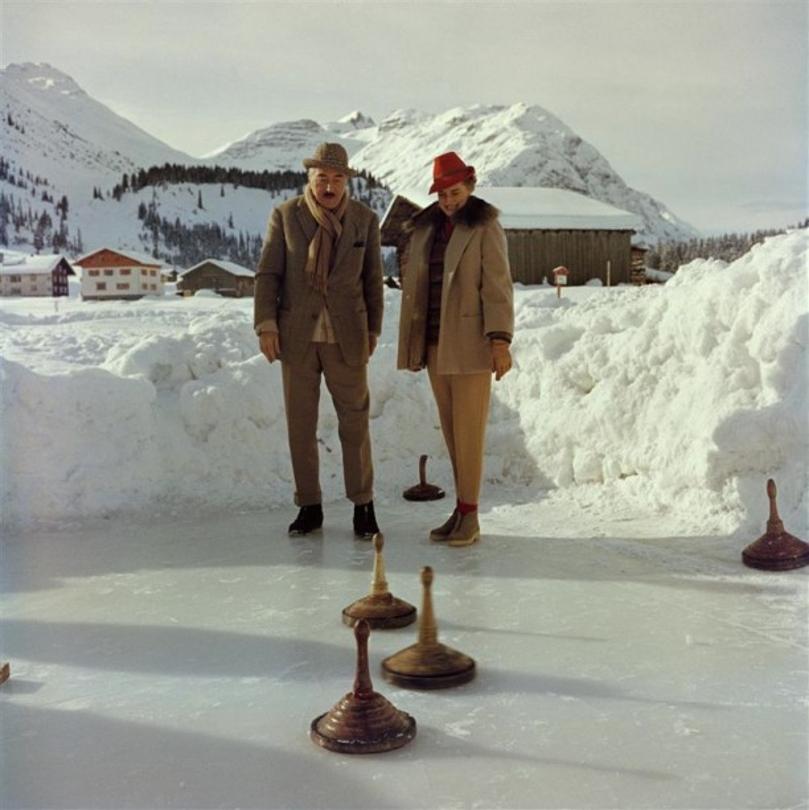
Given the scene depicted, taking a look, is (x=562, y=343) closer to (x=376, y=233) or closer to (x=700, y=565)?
(x=376, y=233)

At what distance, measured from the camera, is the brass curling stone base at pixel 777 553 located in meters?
4.07

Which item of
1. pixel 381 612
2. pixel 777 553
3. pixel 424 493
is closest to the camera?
pixel 381 612

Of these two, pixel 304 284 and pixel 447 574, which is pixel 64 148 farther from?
pixel 447 574

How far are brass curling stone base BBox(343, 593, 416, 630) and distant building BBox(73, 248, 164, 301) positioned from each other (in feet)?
145

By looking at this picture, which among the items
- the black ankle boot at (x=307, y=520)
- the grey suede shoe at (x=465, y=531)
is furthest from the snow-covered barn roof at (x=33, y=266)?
the grey suede shoe at (x=465, y=531)

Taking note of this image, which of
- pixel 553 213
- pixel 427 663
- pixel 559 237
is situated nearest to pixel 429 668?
pixel 427 663

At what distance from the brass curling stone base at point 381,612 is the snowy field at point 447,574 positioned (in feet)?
0.19

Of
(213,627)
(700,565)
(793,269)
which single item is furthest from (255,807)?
(793,269)

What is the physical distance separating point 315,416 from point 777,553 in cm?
236

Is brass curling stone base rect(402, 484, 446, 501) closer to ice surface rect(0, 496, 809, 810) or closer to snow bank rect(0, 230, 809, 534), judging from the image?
snow bank rect(0, 230, 809, 534)

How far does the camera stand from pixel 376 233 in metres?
5.05

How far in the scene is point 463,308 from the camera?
4773 mm

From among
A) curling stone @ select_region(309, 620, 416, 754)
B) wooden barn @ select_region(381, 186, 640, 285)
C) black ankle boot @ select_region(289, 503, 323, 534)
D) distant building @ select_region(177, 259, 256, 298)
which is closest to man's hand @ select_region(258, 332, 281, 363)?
black ankle boot @ select_region(289, 503, 323, 534)

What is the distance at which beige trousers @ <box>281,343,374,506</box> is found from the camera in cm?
500
